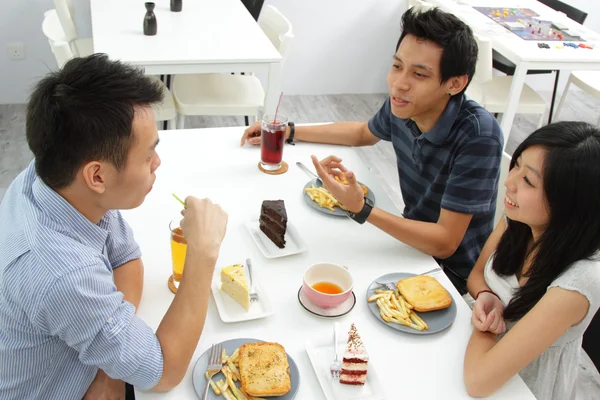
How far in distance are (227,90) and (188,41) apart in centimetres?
37

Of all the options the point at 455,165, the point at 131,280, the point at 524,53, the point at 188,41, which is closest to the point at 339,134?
the point at 455,165

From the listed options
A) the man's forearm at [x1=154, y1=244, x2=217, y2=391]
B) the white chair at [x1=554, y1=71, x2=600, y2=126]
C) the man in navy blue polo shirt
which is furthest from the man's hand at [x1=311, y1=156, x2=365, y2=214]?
the white chair at [x1=554, y1=71, x2=600, y2=126]

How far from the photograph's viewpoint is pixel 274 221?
154 centimetres

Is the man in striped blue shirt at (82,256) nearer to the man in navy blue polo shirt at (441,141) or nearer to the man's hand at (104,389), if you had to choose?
the man's hand at (104,389)

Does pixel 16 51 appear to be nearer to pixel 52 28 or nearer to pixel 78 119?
pixel 52 28

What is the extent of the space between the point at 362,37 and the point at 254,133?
2.86 metres

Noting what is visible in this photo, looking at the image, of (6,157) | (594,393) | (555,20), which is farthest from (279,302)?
(555,20)

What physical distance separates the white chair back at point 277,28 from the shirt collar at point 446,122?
152 cm

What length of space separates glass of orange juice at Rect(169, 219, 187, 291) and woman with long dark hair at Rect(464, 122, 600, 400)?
67 centimetres

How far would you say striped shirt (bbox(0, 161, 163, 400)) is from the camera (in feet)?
3.44

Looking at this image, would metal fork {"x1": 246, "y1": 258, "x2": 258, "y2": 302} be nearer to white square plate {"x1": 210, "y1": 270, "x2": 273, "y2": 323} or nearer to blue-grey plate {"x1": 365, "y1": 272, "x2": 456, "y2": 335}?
white square plate {"x1": 210, "y1": 270, "x2": 273, "y2": 323}

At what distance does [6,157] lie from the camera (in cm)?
344

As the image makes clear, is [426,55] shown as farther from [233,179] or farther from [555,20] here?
[555,20]

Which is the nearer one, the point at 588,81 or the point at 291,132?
the point at 291,132
